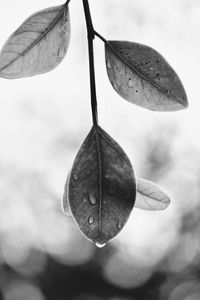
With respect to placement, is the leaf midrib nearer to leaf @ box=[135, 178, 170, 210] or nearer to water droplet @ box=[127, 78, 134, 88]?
water droplet @ box=[127, 78, 134, 88]

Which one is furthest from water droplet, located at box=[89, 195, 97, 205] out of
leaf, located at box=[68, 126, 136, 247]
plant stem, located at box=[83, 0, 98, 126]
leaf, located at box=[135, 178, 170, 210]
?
leaf, located at box=[135, 178, 170, 210]

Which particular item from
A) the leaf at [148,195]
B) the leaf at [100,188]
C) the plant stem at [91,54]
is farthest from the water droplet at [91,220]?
the leaf at [148,195]

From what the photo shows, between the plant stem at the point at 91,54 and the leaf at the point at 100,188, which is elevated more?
the plant stem at the point at 91,54

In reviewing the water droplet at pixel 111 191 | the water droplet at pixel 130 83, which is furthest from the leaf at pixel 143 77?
the water droplet at pixel 111 191

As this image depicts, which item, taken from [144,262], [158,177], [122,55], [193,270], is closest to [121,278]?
[144,262]

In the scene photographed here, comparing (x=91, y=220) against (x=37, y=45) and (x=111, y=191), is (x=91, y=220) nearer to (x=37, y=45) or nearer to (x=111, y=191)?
(x=111, y=191)

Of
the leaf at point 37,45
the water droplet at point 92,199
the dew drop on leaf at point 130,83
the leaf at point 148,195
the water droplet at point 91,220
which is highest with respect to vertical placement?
the leaf at point 37,45

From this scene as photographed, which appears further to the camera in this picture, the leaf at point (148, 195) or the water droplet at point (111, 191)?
the leaf at point (148, 195)

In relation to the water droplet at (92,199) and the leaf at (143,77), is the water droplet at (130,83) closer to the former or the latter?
the leaf at (143,77)
